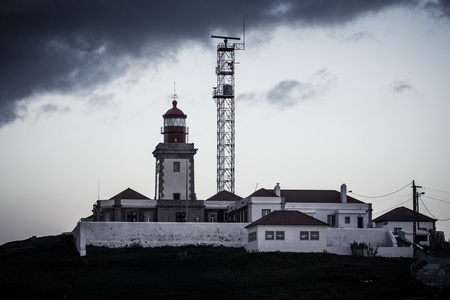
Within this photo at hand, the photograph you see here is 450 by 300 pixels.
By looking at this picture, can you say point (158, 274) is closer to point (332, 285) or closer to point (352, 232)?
point (332, 285)

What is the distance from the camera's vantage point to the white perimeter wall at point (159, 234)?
74562mm

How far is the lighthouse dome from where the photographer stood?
86.3 metres

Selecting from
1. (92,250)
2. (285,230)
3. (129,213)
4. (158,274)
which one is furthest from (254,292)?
(129,213)

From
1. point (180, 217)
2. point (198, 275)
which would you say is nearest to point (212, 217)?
point (180, 217)

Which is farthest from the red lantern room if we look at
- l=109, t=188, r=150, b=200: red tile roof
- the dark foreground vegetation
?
the dark foreground vegetation

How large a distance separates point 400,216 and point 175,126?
2399 centimetres

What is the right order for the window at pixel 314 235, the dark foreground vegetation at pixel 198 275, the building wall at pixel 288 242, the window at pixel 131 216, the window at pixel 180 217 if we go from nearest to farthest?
1. the dark foreground vegetation at pixel 198 275
2. the building wall at pixel 288 242
3. the window at pixel 314 235
4. the window at pixel 131 216
5. the window at pixel 180 217

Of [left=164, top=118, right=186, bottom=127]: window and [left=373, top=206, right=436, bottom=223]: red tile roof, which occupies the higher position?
[left=164, top=118, right=186, bottom=127]: window

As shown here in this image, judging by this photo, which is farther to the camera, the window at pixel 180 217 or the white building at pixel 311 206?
the window at pixel 180 217

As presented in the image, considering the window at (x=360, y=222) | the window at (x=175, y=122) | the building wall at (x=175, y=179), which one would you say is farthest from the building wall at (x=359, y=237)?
the window at (x=175, y=122)

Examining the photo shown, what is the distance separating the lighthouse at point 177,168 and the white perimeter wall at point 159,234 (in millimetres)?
6592

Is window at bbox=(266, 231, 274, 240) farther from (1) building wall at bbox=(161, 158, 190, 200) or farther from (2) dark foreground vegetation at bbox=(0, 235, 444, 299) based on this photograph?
(1) building wall at bbox=(161, 158, 190, 200)

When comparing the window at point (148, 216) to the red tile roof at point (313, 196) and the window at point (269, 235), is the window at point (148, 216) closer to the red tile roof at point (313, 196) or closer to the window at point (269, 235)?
the red tile roof at point (313, 196)

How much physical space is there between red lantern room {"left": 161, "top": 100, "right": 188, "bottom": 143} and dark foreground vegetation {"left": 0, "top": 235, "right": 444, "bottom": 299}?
1554 centimetres
